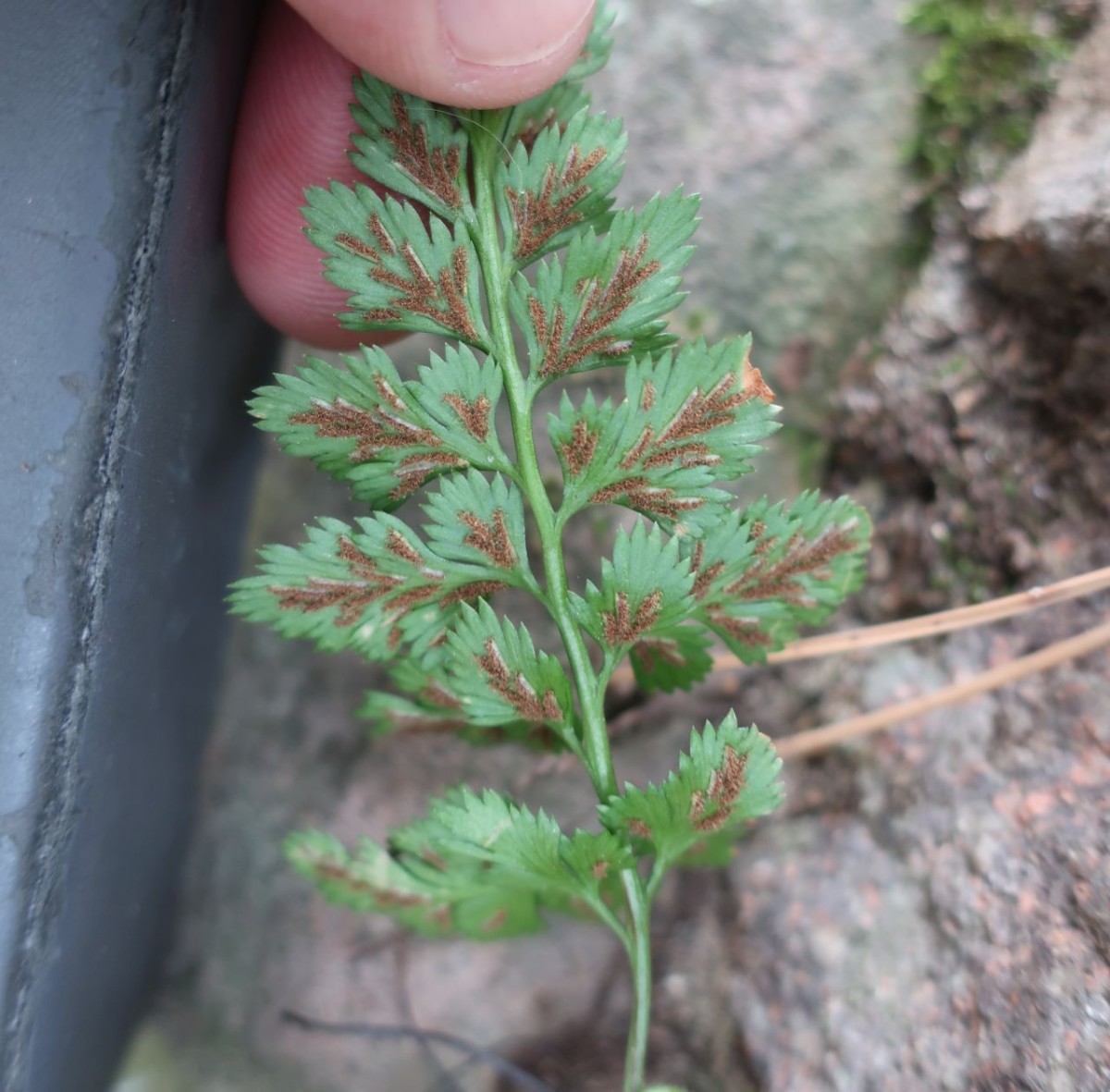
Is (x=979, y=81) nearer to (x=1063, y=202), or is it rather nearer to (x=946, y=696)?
(x=1063, y=202)

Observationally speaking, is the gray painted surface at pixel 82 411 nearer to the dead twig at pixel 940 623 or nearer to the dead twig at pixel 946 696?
the dead twig at pixel 940 623

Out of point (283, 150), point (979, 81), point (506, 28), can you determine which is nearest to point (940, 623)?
point (979, 81)

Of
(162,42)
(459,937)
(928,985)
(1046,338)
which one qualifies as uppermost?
(1046,338)

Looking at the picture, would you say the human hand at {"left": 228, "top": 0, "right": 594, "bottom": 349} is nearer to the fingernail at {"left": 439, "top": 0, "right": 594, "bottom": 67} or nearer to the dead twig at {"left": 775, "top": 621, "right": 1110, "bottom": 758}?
the fingernail at {"left": 439, "top": 0, "right": 594, "bottom": 67}

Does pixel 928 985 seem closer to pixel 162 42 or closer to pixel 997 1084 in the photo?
pixel 997 1084

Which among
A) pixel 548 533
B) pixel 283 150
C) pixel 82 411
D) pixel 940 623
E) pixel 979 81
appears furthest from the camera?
pixel 979 81

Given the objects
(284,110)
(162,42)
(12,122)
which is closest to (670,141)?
(284,110)
